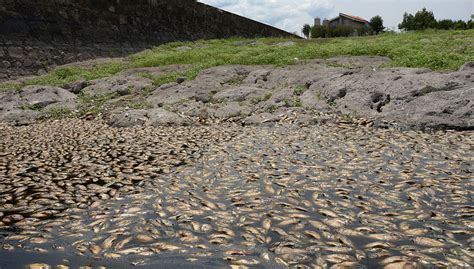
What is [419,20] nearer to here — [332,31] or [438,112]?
[332,31]

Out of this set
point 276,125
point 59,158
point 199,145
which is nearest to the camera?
point 59,158

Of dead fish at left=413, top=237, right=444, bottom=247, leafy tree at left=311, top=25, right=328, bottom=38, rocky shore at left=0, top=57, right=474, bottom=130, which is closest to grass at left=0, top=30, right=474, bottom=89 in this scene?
rocky shore at left=0, top=57, right=474, bottom=130

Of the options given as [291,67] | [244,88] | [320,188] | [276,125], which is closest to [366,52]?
[291,67]

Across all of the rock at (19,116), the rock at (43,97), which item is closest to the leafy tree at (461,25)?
the rock at (43,97)

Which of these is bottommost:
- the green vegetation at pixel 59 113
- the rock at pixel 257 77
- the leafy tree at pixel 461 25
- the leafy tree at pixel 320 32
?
the green vegetation at pixel 59 113

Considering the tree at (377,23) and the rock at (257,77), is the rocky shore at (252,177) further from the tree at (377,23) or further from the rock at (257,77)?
the tree at (377,23)

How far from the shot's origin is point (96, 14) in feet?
72.3

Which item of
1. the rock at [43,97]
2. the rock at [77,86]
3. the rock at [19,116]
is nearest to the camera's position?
the rock at [19,116]

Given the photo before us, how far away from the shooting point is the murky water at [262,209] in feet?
13.1

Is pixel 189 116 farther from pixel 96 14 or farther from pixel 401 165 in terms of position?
pixel 96 14

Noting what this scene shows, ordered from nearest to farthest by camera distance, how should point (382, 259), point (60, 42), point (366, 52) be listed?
point (382, 259) → point (366, 52) → point (60, 42)

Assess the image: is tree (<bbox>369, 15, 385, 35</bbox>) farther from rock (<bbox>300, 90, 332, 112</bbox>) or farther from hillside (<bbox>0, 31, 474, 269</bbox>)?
rock (<bbox>300, 90, 332, 112</bbox>)

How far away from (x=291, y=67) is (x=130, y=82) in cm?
699

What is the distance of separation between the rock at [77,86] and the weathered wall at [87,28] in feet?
11.2
